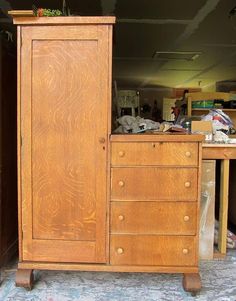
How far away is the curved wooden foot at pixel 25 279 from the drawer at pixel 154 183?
67 cm

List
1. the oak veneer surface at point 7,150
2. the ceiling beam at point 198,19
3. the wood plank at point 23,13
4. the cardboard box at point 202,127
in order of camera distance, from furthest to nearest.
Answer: the ceiling beam at point 198,19 → the cardboard box at point 202,127 → the oak veneer surface at point 7,150 → the wood plank at point 23,13

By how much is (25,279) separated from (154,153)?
3.37 ft

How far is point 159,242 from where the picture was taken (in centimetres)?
183

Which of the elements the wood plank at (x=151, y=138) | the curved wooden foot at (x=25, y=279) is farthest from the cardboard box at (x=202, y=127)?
the curved wooden foot at (x=25, y=279)

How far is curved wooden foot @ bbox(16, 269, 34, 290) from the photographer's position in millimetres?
1819

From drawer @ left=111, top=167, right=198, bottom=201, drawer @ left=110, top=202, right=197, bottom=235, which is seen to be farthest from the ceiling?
drawer @ left=110, top=202, right=197, bottom=235

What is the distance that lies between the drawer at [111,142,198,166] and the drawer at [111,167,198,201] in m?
0.03

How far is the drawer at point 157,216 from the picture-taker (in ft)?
5.98

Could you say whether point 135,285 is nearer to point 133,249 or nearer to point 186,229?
point 133,249

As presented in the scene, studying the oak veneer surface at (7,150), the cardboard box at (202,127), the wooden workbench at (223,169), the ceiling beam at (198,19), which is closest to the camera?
the oak veneer surface at (7,150)

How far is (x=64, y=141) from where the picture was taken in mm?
1812

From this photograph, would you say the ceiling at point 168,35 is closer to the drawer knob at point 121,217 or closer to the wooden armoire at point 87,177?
the wooden armoire at point 87,177

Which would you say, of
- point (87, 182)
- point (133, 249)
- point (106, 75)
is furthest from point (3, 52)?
point (133, 249)

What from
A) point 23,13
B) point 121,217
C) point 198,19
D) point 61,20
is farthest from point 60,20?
point 198,19
